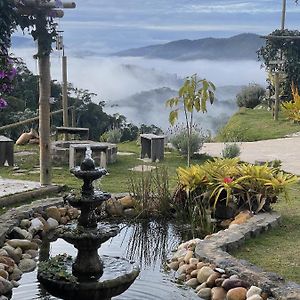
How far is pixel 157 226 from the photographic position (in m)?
8.18

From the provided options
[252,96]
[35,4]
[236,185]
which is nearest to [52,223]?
[236,185]

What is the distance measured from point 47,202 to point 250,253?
285 cm

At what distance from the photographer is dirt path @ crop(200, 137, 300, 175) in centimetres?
1270

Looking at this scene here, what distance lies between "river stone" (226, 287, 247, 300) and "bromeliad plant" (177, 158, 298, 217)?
2335mm

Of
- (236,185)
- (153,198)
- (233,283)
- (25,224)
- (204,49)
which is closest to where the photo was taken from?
(233,283)

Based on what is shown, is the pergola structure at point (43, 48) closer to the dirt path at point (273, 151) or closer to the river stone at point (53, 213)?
the river stone at point (53, 213)

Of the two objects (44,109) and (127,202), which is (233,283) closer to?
(127,202)

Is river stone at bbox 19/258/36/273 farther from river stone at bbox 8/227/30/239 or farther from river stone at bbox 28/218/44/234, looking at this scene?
river stone at bbox 28/218/44/234

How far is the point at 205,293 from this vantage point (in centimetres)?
590

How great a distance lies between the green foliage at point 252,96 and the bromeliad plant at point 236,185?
52.5 ft

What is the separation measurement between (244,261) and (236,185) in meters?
2.01

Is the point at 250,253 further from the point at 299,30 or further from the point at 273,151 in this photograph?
the point at 299,30

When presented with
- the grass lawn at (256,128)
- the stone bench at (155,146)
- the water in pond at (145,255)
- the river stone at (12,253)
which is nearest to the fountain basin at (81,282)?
the water in pond at (145,255)

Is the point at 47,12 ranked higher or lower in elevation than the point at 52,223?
higher
